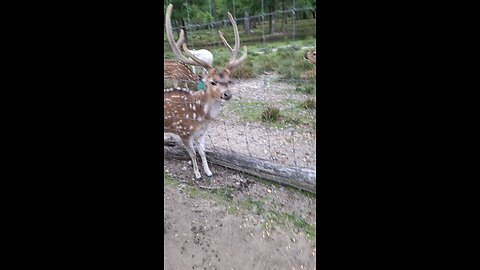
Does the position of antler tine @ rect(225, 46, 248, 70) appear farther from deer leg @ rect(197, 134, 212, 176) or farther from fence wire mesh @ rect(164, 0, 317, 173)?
deer leg @ rect(197, 134, 212, 176)

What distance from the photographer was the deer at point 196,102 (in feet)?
3.64

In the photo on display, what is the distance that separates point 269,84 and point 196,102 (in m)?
0.27

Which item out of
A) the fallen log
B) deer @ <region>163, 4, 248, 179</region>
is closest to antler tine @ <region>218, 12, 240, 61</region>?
deer @ <region>163, 4, 248, 179</region>

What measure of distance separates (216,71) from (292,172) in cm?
36

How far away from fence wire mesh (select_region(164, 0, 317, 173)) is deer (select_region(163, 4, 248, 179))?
2 centimetres

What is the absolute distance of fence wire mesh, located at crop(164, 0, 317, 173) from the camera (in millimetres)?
970

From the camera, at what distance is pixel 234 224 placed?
1.12m

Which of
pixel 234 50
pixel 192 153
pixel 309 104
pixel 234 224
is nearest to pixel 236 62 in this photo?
pixel 234 50

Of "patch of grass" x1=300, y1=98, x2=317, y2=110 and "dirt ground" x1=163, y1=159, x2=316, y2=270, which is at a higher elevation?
"patch of grass" x1=300, y1=98, x2=317, y2=110

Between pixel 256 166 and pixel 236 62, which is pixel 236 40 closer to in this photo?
pixel 236 62

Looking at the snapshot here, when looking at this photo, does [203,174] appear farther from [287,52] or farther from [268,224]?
[287,52]

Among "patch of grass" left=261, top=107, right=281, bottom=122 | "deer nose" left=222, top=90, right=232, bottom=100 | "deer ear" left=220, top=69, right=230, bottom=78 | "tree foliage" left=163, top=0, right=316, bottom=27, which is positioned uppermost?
"tree foliage" left=163, top=0, right=316, bottom=27

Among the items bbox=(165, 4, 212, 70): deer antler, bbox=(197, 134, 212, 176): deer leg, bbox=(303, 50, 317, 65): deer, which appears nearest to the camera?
bbox=(303, 50, 317, 65): deer
